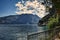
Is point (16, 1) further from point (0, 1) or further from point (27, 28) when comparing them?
point (27, 28)

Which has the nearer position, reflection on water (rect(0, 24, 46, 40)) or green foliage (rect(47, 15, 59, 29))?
reflection on water (rect(0, 24, 46, 40))

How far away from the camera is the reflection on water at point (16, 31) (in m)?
3.33

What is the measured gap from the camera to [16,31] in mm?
3396

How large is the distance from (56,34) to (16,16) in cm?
84

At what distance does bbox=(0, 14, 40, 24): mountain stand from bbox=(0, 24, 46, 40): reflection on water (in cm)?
8

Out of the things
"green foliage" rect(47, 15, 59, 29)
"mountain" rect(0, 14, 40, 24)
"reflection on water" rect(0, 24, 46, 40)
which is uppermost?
"mountain" rect(0, 14, 40, 24)

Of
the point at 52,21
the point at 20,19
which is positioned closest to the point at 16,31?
the point at 20,19

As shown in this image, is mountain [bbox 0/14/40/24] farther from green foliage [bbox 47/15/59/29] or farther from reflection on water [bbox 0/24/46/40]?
green foliage [bbox 47/15/59/29]

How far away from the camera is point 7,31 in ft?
11.0

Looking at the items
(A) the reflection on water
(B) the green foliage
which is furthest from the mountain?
(B) the green foliage

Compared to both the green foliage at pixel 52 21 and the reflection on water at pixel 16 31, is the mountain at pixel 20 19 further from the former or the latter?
the green foliage at pixel 52 21

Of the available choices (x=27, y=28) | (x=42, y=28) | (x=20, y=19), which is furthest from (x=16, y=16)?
(x=42, y=28)

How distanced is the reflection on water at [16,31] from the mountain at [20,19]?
0.25 ft

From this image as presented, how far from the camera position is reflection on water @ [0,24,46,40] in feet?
10.9
